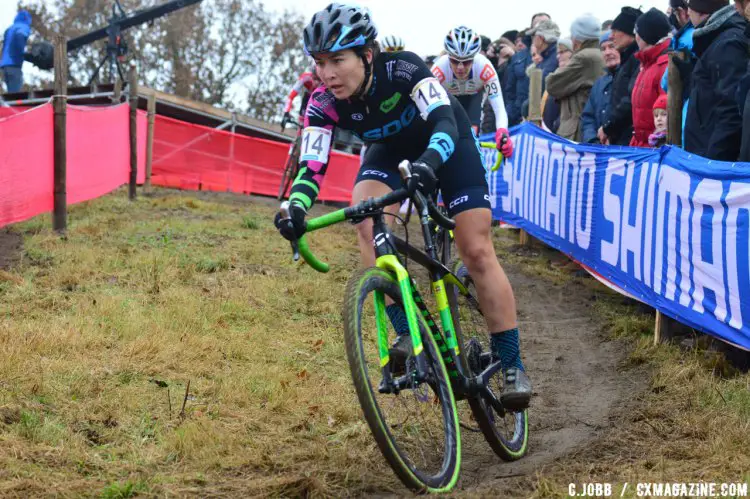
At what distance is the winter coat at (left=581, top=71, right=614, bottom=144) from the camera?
9.60 metres

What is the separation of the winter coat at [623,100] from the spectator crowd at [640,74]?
0.4 inches

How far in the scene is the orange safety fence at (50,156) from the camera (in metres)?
9.52

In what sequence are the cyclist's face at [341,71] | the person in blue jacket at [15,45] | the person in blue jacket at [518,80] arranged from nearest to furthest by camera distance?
the cyclist's face at [341,71]
the person in blue jacket at [518,80]
the person in blue jacket at [15,45]

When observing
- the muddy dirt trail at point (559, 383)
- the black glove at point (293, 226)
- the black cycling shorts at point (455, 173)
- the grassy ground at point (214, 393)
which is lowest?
the muddy dirt trail at point (559, 383)

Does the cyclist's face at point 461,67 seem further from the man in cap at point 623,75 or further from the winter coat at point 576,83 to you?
the winter coat at point 576,83

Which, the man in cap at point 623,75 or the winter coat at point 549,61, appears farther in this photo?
the winter coat at point 549,61

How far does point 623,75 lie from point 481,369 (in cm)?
529

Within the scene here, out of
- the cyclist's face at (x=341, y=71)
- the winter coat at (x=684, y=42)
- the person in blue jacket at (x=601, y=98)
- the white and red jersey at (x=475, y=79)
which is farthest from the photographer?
the person in blue jacket at (x=601, y=98)

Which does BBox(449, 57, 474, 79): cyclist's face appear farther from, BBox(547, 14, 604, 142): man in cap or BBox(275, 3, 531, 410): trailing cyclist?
BBox(275, 3, 531, 410): trailing cyclist

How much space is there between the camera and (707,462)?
162 inches

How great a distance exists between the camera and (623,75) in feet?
29.5

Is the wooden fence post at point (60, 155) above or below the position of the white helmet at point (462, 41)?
below

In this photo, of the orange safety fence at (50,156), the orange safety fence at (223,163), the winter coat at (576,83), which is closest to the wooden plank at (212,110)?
the orange safety fence at (223,163)

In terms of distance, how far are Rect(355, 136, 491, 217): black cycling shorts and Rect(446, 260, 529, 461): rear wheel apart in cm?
49
